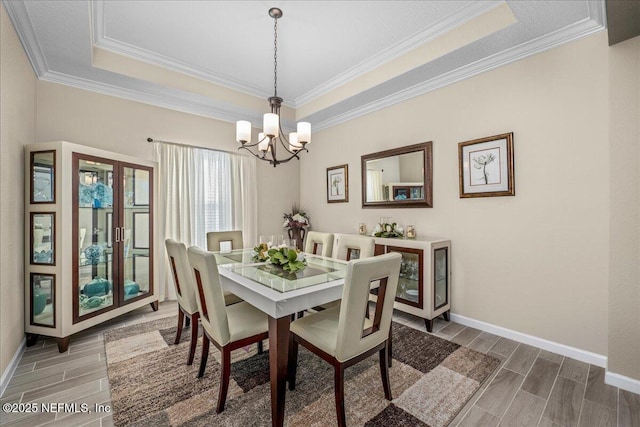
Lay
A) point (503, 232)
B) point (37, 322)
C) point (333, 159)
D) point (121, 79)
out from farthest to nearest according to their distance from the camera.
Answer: point (333, 159), point (121, 79), point (503, 232), point (37, 322)

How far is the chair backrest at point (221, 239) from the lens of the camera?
317 cm

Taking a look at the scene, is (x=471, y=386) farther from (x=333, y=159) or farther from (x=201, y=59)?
(x=201, y=59)

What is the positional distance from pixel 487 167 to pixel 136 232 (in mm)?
3887

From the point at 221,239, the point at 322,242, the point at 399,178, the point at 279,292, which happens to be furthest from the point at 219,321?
the point at 399,178

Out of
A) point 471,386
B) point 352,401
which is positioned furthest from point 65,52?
point 471,386

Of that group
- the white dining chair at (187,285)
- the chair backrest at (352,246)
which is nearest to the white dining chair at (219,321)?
the white dining chair at (187,285)

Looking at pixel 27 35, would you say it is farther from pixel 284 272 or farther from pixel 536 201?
pixel 536 201

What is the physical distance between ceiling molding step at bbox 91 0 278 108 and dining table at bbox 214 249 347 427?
245cm

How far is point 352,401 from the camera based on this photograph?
173cm

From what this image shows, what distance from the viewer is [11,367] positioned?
202 centimetres

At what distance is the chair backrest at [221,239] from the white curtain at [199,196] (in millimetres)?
758

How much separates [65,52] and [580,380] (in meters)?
5.03

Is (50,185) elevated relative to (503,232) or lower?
elevated

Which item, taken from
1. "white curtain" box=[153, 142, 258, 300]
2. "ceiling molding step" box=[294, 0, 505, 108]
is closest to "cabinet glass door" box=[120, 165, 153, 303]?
"white curtain" box=[153, 142, 258, 300]
